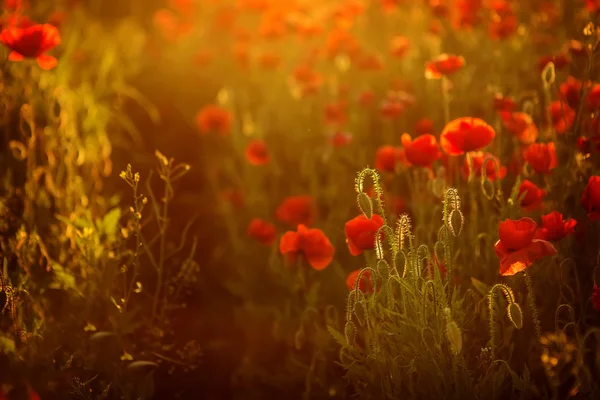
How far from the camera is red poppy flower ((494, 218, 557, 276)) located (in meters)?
1.76

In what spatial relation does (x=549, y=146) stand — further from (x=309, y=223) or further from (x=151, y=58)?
(x=151, y=58)

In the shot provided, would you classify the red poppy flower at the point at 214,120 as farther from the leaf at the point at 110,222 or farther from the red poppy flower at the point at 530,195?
the red poppy flower at the point at 530,195

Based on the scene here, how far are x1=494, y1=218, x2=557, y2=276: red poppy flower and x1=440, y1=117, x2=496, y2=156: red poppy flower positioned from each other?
1.28 feet

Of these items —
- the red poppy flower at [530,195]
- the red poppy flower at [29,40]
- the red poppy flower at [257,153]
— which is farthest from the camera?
the red poppy flower at [257,153]

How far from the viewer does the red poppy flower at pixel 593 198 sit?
6.56 feet

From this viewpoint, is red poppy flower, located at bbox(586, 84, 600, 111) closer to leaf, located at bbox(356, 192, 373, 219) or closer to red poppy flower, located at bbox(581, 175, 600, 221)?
red poppy flower, located at bbox(581, 175, 600, 221)

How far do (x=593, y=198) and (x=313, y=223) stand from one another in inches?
50.5

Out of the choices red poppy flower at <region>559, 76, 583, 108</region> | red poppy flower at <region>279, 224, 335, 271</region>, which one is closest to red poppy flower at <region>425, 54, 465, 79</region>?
red poppy flower at <region>559, 76, 583, 108</region>

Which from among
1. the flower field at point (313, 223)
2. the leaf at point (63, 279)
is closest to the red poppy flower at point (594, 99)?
the flower field at point (313, 223)

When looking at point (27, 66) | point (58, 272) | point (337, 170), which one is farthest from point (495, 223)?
point (27, 66)

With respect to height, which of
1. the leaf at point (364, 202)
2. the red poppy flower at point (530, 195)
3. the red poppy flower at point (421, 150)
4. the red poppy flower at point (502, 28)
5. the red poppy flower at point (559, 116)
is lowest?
the leaf at point (364, 202)

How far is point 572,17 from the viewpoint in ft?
12.6

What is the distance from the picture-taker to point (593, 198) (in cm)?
201

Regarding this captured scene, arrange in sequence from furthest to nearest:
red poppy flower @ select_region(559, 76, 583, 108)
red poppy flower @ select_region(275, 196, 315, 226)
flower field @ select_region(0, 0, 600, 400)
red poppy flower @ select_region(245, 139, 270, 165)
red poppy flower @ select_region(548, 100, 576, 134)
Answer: red poppy flower @ select_region(245, 139, 270, 165)
red poppy flower @ select_region(275, 196, 315, 226)
red poppy flower @ select_region(548, 100, 576, 134)
red poppy flower @ select_region(559, 76, 583, 108)
flower field @ select_region(0, 0, 600, 400)
